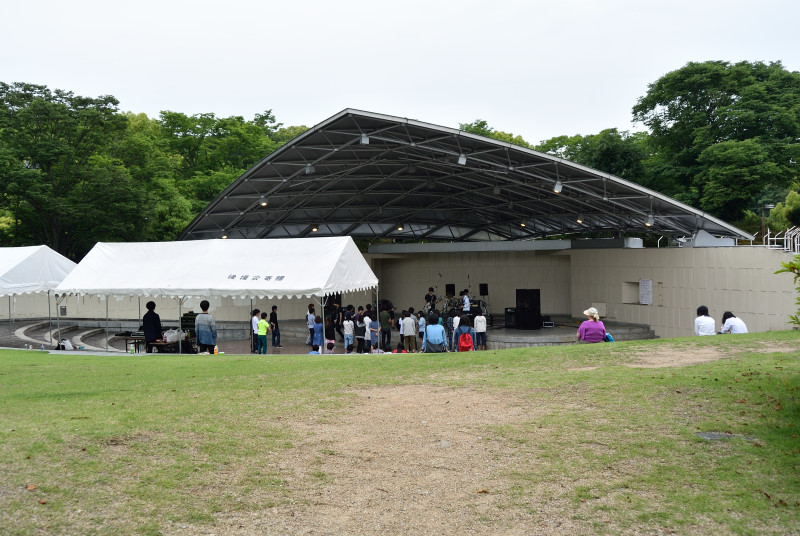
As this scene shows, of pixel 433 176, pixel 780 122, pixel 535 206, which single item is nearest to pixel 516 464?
pixel 433 176

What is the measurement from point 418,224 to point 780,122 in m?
20.2

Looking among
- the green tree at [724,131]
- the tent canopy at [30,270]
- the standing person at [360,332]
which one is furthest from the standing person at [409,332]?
the green tree at [724,131]

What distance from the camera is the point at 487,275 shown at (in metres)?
29.0

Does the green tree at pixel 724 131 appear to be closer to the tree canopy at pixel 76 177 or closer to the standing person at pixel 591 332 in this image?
the standing person at pixel 591 332

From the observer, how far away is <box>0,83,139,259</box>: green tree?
27906 mm

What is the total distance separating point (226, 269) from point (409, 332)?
16.4ft

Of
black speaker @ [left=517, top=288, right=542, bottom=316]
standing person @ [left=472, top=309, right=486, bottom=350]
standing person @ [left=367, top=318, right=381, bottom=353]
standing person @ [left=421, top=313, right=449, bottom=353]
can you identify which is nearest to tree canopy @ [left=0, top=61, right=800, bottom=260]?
black speaker @ [left=517, top=288, right=542, bottom=316]

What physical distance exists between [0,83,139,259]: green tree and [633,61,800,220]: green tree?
1166 inches

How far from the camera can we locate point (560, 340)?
19.8m

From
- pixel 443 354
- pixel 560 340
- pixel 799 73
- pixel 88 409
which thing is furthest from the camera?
pixel 799 73

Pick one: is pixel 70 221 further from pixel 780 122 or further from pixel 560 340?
pixel 780 122

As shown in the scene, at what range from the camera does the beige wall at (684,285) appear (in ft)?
56.6

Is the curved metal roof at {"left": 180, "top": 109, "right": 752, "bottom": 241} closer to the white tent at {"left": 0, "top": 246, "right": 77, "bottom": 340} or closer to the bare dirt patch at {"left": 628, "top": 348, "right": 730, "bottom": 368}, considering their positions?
the white tent at {"left": 0, "top": 246, "right": 77, "bottom": 340}

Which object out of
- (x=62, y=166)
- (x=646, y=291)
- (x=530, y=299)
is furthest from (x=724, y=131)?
(x=62, y=166)
